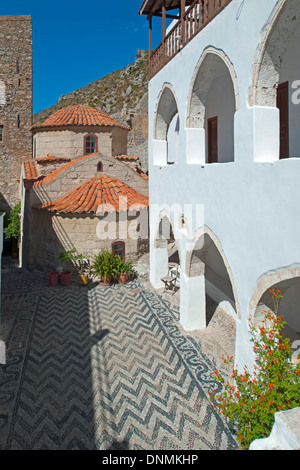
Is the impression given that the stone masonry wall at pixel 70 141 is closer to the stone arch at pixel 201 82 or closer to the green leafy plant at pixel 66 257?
the green leafy plant at pixel 66 257

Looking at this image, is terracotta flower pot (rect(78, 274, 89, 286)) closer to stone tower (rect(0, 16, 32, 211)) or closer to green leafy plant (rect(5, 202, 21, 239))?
green leafy plant (rect(5, 202, 21, 239))

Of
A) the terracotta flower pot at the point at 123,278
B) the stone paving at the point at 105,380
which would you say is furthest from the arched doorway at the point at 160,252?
the stone paving at the point at 105,380

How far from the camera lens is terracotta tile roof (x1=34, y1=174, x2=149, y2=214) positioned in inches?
512

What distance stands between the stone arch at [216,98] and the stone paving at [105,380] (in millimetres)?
5149

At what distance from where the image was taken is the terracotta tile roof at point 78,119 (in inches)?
682

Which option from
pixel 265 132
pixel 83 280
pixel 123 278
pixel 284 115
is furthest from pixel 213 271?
pixel 265 132

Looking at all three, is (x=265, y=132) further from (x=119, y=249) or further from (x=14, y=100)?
(x=14, y=100)

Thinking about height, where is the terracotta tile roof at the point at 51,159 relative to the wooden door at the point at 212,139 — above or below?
above

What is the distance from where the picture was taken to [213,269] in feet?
37.6

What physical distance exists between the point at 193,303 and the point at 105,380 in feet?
10.4

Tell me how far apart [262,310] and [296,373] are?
1544 millimetres

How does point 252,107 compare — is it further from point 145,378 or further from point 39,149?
point 39,149

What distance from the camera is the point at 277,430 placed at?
3266mm

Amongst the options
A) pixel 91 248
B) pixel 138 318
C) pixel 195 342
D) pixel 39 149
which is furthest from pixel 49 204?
pixel 195 342
